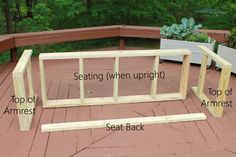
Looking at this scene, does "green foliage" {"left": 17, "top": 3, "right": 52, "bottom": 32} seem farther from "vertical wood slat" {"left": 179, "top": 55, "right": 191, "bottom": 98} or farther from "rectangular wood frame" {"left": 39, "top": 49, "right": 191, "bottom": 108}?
"vertical wood slat" {"left": 179, "top": 55, "right": 191, "bottom": 98}

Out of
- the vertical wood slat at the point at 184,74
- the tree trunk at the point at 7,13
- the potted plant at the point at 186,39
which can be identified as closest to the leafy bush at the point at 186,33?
the potted plant at the point at 186,39

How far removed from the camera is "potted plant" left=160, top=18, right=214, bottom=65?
4066mm

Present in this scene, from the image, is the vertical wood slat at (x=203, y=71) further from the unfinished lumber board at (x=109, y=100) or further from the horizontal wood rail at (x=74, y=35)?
the horizontal wood rail at (x=74, y=35)

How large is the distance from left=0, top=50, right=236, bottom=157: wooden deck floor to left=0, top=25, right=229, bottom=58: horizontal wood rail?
874 millimetres

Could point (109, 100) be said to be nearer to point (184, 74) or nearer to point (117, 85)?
point (117, 85)

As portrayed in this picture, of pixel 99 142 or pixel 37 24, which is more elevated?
pixel 37 24

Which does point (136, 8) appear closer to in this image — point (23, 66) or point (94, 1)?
point (94, 1)

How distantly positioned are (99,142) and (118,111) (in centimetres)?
57

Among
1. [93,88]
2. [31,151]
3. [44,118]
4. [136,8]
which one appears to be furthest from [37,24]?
[31,151]

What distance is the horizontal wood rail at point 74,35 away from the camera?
412cm

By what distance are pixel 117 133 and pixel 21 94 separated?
0.89m

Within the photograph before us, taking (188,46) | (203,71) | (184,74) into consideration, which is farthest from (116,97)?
(188,46)

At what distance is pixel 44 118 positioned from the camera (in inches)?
105

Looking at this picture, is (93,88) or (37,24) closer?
(93,88)
